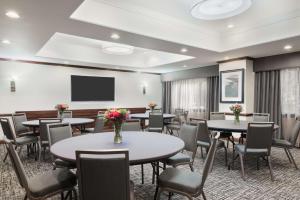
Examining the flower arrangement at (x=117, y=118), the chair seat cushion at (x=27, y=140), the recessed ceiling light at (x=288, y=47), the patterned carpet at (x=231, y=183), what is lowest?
the patterned carpet at (x=231, y=183)

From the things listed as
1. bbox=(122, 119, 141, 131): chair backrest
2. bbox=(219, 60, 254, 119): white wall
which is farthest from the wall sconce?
bbox=(219, 60, 254, 119): white wall

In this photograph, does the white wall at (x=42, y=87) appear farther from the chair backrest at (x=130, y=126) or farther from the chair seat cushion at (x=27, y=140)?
the chair backrest at (x=130, y=126)

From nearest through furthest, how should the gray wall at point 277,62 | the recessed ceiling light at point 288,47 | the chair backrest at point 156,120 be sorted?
the recessed ceiling light at point 288,47, the gray wall at point 277,62, the chair backrest at point 156,120

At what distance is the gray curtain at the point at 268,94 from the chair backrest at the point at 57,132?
530cm

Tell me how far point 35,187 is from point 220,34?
15.9 ft

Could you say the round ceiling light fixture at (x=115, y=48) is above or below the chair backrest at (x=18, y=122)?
above

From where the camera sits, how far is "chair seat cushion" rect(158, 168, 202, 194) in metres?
1.87

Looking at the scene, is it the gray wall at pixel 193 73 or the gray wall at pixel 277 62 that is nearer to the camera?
the gray wall at pixel 277 62

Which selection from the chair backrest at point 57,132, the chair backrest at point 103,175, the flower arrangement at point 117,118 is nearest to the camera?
the chair backrest at point 103,175

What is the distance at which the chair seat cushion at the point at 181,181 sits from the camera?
1.87 metres

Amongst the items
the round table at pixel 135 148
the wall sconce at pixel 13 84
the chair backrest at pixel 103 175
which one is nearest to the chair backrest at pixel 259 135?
the round table at pixel 135 148

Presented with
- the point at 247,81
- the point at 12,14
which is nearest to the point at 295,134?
the point at 247,81

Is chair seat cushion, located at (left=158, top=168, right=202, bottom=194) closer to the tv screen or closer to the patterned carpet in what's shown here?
the patterned carpet

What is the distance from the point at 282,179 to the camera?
3164 mm
